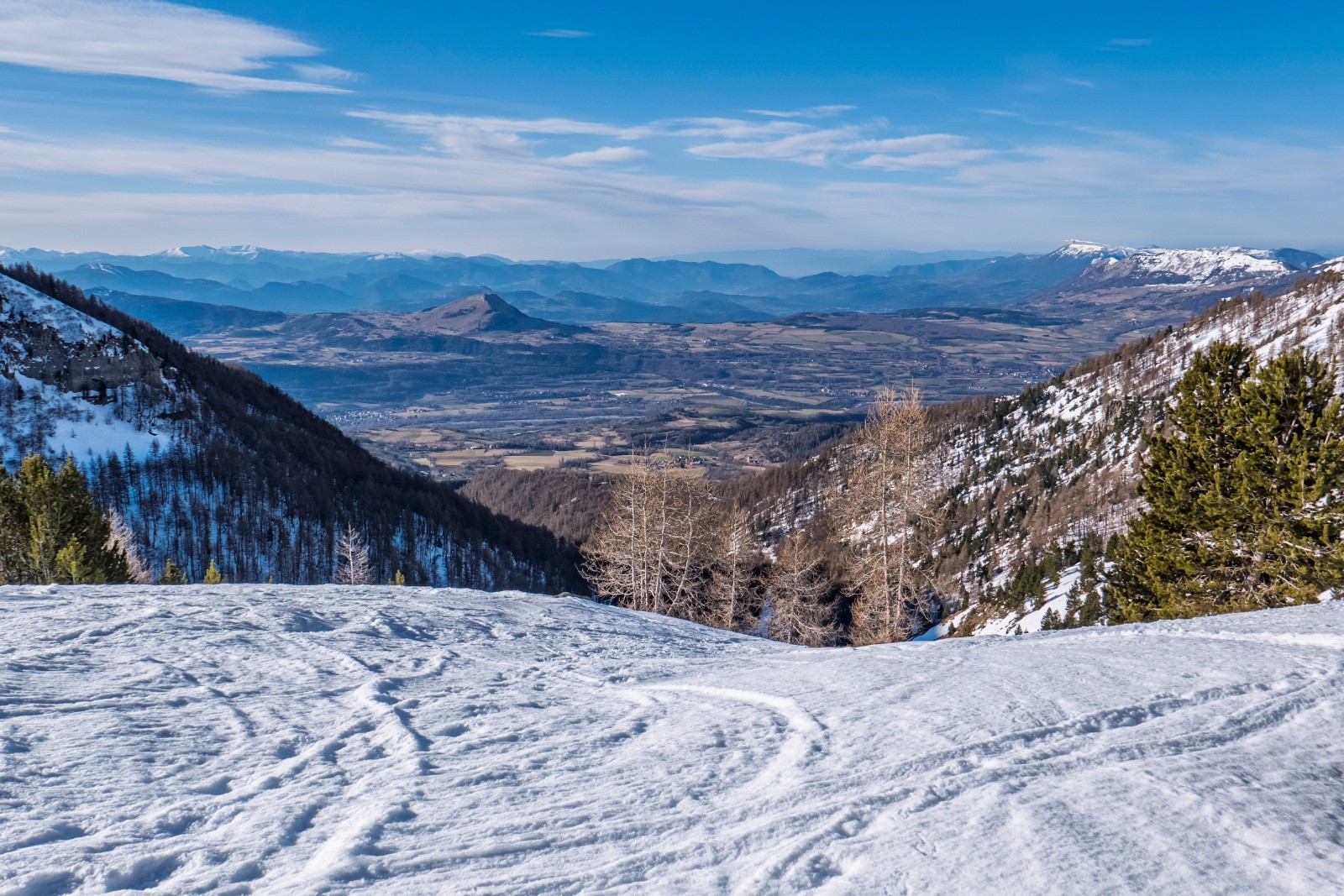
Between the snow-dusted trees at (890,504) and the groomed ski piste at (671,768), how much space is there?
1503 centimetres

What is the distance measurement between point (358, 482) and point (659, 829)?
4962 inches

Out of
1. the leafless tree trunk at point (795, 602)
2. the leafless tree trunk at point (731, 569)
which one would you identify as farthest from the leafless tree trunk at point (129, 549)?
the leafless tree trunk at point (795, 602)

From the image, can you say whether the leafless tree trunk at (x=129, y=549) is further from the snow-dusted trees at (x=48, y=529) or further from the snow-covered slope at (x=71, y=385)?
the snow-covered slope at (x=71, y=385)

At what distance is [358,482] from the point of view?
122m

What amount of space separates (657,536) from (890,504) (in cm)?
1139

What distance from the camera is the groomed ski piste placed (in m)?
4.74

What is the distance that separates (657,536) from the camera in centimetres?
3456

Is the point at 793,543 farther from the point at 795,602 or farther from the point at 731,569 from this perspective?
the point at 795,602

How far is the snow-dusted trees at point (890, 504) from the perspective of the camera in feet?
84.2

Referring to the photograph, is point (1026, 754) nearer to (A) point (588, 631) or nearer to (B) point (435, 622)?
(A) point (588, 631)

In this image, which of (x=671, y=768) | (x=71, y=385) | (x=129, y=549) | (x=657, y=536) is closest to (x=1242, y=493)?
(x=671, y=768)

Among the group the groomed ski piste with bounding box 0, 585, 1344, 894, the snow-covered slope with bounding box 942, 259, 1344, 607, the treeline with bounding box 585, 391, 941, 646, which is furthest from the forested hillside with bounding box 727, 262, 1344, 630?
the groomed ski piste with bounding box 0, 585, 1344, 894

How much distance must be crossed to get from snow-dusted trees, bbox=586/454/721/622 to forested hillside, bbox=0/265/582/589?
68691 millimetres

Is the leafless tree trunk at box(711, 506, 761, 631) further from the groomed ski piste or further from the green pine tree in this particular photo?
the groomed ski piste
